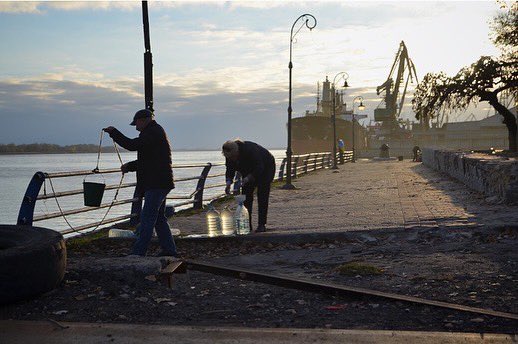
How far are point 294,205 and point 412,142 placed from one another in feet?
333

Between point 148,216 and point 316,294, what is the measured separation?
8.07 ft

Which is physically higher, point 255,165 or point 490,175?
point 255,165

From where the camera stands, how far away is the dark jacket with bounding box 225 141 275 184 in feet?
30.1

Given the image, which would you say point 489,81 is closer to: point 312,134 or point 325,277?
point 325,277

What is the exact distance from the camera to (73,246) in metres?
8.80

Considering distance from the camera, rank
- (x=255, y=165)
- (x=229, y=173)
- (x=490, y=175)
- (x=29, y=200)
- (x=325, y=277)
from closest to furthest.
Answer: (x=325, y=277) → (x=29, y=200) → (x=255, y=165) → (x=229, y=173) → (x=490, y=175)

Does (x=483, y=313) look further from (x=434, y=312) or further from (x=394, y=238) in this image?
(x=394, y=238)

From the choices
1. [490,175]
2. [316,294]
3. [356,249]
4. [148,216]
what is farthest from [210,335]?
[490,175]

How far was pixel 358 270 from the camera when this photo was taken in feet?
21.8

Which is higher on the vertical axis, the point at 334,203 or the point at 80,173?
the point at 80,173

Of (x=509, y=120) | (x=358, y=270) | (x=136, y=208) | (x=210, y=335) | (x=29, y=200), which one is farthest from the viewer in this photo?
(x=509, y=120)

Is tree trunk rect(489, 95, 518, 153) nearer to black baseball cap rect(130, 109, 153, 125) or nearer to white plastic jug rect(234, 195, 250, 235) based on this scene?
white plastic jug rect(234, 195, 250, 235)

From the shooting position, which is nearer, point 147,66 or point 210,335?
point 210,335

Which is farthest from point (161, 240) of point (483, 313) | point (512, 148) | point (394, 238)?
point (512, 148)
